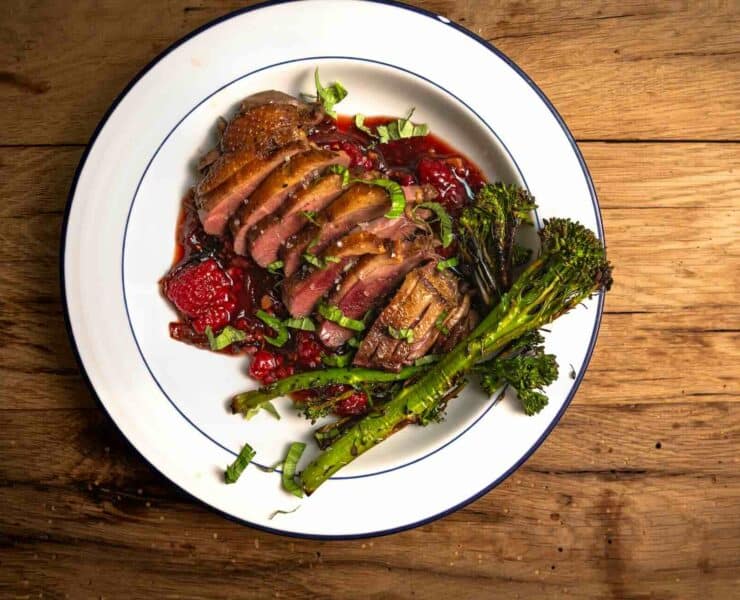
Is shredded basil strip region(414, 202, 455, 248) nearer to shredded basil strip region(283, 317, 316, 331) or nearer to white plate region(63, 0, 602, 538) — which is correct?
white plate region(63, 0, 602, 538)

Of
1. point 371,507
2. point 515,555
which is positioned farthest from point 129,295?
point 515,555

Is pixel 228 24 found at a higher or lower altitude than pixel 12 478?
higher

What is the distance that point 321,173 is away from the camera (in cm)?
295

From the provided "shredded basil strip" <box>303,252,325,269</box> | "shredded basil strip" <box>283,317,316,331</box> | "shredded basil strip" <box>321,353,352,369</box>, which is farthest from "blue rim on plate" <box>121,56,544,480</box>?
"shredded basil strip" <box>303,252,325,269</box>

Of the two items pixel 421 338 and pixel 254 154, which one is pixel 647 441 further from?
pixel 254 154

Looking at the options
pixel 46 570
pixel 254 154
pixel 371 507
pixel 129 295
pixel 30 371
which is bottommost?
pixel 46 570

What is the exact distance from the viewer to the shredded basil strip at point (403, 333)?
296 centimetres

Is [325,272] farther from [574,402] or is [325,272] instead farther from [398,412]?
[574,402]

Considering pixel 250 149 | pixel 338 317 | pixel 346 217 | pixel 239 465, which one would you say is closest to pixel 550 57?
pixel 346 217

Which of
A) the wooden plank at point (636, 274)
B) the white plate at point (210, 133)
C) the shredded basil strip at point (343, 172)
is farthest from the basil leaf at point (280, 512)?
the shredded basil strip at point (343, 172)

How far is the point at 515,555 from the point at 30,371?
284cm

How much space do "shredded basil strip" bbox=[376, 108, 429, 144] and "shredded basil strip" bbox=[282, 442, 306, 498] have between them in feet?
5.46

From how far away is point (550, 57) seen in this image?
3.35 m

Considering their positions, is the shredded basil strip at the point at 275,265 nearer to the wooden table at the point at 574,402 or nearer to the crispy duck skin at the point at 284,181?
the crispy duck skin at the point at 284,181
